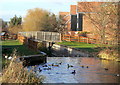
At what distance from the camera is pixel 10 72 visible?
8.44 meters

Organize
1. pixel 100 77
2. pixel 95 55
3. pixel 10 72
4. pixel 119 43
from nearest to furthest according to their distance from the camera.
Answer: pixel 10 72
pixel 100 77
pixel 119 43
pixel 95 55

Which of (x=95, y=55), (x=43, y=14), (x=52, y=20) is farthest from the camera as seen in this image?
(x=43, y=14)

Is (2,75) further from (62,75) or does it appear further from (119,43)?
(119,43)

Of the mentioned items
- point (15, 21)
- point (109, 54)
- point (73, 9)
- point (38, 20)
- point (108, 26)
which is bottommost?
point (109, 54)

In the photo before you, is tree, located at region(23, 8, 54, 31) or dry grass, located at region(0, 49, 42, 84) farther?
tree, located at region(23, 8, 54, 31)

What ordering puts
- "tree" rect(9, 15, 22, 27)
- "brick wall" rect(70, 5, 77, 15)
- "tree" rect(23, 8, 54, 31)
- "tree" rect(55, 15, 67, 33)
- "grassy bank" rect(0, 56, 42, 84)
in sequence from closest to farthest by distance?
"grassy bank" rect(0, 56, 42, 84) < "tree" rect(55, 15, 67, 33) < "tree" rect(23, 8, 54, 31) < "brick wall" rect(70, 5, 77, 15) < "tree" rect(9, 15, 22, 27)

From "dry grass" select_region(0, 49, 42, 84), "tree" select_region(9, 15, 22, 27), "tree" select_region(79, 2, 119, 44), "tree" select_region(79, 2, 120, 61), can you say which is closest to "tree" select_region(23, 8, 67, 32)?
"tree" select_region(9, 15, 22, 27)

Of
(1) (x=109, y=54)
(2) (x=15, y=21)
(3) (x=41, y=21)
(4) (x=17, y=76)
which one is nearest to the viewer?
(4) (x=17, y=76)

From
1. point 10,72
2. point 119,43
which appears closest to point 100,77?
point 10,72

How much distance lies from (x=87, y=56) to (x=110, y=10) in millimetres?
4656

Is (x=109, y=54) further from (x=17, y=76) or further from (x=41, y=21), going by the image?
(x=41, y=21)

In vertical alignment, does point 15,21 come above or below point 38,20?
above

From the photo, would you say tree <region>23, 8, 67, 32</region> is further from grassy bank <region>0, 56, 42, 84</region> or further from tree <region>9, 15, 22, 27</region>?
grassy bank <region>0, 56, 42, 84</region>

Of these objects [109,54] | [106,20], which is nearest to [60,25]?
[106,20]
